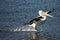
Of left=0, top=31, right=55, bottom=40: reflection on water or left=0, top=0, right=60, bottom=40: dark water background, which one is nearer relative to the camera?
left=0, top=31, right=55, bottom=40: reflection on water

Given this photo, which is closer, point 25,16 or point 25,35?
point 25,35

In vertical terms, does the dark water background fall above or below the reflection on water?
above

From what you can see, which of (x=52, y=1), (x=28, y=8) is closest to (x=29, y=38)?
(x=28, y=8)

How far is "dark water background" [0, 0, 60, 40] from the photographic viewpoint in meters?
8.48

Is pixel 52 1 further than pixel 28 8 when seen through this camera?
Yes

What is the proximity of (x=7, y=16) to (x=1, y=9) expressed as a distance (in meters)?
1.76

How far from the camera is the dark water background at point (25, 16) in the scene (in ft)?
27.8

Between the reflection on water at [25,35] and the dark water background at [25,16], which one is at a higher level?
the dark water background at [25,16]

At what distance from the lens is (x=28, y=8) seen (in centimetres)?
1248

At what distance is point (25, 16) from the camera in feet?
35.9

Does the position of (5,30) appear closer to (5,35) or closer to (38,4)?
(5,35)

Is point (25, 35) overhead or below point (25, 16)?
below

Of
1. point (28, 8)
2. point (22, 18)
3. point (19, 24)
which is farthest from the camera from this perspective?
point (28, 8)

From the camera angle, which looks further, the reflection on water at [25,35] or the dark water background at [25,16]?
the dark water background at [25,16]
